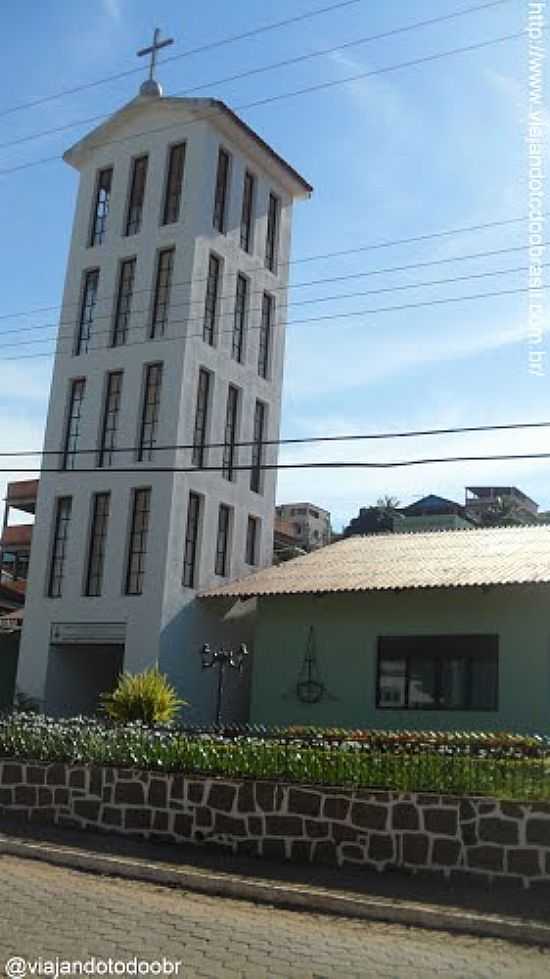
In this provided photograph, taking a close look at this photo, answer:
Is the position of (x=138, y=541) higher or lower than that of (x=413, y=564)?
higher

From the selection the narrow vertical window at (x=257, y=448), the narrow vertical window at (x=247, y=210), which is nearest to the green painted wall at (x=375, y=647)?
the narrow vertical window at (x=257, y=448)

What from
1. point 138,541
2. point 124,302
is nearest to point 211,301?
point 124,302

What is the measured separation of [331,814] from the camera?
35.7 ft

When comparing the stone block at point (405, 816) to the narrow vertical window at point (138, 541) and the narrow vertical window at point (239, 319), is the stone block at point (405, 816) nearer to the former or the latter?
the narrow vertical window at point (138, 541)

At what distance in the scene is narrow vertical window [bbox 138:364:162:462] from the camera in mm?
27064

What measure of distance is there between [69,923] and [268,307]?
81.3 ft

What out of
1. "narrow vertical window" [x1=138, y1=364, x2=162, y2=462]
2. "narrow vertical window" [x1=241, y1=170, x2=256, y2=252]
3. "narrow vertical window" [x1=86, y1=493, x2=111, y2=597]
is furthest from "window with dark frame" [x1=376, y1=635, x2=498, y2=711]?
"narrow vertical window" [x1=241, y1=170, x2=256, y2=252]

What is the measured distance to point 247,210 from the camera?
100.0 ft

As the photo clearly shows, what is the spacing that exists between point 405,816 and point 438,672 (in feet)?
38.4

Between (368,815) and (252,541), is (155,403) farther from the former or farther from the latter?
(368,815)

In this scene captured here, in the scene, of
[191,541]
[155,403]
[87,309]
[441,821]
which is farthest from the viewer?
[87,309]

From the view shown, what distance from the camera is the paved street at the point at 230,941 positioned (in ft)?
23.3

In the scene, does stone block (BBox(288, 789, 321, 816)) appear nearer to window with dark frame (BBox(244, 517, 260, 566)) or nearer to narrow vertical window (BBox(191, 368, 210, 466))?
narrow vertical window (BBox(191, 368, 210, 466))

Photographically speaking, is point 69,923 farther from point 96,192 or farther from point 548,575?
point 96,192
